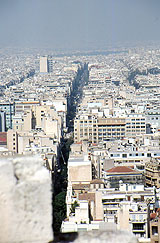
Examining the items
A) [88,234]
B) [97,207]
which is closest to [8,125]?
[97,207]

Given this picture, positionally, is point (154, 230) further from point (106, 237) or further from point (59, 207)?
point (106, 237)

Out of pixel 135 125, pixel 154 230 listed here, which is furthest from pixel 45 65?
pixel 154 230

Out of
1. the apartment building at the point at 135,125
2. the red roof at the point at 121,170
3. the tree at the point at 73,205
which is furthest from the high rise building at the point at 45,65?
the tree at the point at 73,205

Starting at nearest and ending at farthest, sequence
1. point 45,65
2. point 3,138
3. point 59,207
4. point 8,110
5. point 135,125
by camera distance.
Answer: point 59,207 < point 3,138 < point 135,125 < point 8,110 < point 45,65

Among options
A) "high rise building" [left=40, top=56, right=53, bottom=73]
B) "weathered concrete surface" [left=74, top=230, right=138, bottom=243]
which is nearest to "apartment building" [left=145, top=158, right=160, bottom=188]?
"weathered concrete surface" [left=74, top=230, right=138, bottom=243]

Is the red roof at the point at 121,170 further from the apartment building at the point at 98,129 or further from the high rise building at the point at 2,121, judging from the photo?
the high rise building at the point at 2,121

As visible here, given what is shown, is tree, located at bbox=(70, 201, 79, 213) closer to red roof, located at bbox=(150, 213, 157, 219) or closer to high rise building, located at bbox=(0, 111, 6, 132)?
red roof, located at bbox=(150, 213, 157, 219)
